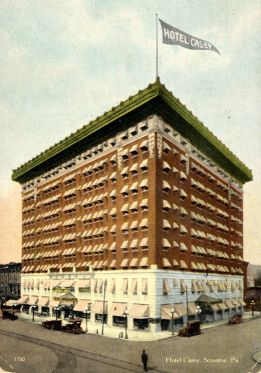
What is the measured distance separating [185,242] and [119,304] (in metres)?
10.9

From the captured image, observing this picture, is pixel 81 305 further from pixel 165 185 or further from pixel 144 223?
pixel 165 185

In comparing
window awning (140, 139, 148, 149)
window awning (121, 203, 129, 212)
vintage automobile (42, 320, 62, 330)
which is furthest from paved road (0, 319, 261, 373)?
window awning (140, 139, 148, 149)

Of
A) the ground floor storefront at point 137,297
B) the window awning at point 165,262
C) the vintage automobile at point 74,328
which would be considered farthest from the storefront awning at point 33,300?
the window awning at point 165,262

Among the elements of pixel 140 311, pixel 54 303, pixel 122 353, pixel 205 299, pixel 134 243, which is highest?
pixel 134 243

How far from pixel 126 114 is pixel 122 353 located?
88.8ft

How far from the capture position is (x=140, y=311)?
43344 mm

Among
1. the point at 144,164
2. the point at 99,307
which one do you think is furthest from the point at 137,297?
the point at 144,164

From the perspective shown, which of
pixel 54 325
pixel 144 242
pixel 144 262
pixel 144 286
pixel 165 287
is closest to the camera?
pixel 144 286

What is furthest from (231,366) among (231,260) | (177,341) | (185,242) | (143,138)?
(231,260)

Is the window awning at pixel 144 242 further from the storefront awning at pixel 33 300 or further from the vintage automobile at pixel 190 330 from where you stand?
the storefront awning at pixel 33 300

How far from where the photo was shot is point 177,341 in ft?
124

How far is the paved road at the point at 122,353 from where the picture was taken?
27.8 metres

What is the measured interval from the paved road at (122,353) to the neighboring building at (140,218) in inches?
252

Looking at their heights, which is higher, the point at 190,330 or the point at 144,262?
the point at 144,262
